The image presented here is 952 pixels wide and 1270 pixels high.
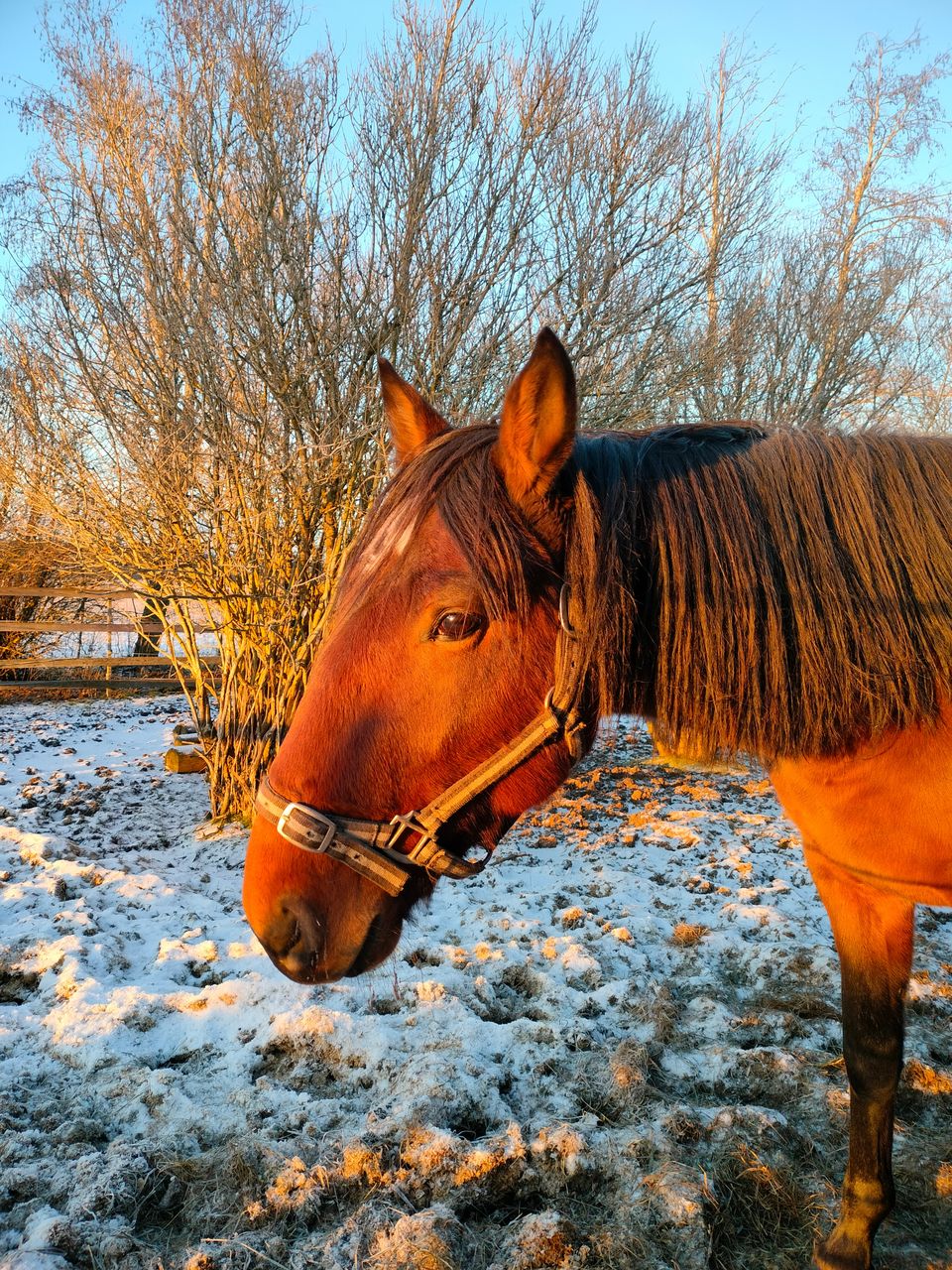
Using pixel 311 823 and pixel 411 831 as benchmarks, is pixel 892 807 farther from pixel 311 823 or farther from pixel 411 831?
pixel 311 823

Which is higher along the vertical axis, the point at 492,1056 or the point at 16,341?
the point at 16,341

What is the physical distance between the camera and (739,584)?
4.53 feet

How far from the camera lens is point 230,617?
5.00m

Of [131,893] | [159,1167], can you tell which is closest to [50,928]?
[131,893]

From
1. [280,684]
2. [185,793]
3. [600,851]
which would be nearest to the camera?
[600,851]

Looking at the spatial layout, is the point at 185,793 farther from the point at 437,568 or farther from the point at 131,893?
the point at 437,568

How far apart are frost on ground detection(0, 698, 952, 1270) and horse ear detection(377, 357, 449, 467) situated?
0.88 metres

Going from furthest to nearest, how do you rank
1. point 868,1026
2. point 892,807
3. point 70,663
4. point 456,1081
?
point 70,663, point 456,1081, point 868,1026, point 892,807

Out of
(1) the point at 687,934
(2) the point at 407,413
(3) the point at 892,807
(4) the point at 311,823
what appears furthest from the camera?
(1) the point at 687,934

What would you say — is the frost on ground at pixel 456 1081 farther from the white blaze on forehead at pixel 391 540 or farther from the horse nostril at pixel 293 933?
the horse nostril at pixel 293 933

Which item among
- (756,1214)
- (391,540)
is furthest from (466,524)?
(756,1214)

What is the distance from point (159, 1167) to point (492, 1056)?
111 centimetres

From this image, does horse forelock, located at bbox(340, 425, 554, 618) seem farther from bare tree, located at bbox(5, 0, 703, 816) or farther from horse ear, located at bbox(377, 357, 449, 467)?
bare tree, located at bbox(5, 0, 703, 816)

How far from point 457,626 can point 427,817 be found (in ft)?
1.22
